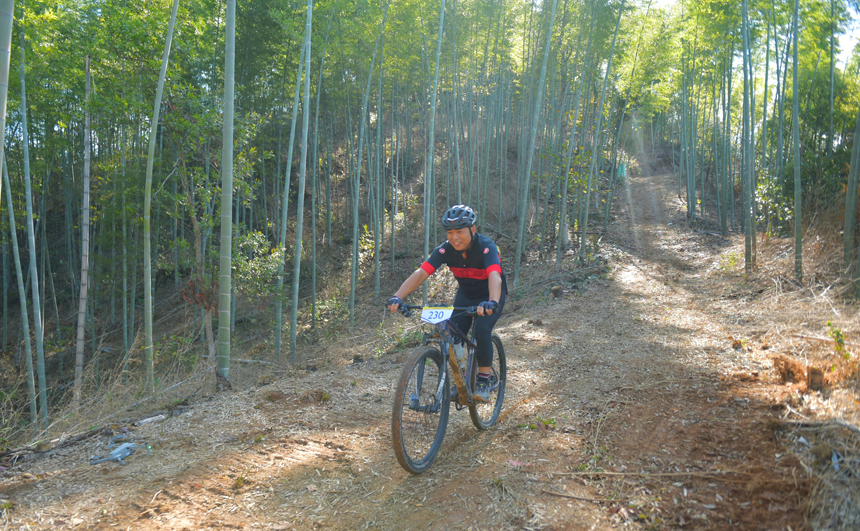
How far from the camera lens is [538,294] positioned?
31.0 ft

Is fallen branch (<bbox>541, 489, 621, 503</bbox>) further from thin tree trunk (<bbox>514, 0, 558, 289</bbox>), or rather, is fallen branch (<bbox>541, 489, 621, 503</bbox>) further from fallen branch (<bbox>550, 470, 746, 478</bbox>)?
thin tree trunk (<bbox>514, 0, 558, 289</bbox>)

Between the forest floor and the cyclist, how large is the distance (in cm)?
55

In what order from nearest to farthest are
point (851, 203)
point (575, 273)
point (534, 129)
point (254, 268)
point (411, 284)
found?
point (411, 284) < point (851, 203) < point (254, 268) < point (534, 129) < point (575, 273)

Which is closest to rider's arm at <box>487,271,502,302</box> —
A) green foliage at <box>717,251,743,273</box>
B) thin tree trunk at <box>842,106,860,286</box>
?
thin tree trunk at <box>842,106,860,286</box>

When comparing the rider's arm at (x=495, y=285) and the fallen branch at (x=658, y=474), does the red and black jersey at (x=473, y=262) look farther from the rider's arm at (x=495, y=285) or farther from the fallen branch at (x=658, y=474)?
the fallen branch at (x=658, y=474)

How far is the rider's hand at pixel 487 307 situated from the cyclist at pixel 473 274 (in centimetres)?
16

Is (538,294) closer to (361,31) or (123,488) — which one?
(361,31)

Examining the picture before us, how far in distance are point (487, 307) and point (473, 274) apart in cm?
51

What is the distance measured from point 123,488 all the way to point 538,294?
7.91m

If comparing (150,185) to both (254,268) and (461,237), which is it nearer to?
(254,268)

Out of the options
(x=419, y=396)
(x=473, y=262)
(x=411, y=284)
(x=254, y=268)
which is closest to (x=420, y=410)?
(x=419, y=396)

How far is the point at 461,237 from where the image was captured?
300 cm

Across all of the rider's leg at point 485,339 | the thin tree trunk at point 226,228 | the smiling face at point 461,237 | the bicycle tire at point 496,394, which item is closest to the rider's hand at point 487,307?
the rider's leg at point 485,339

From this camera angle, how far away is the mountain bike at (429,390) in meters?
2.47
